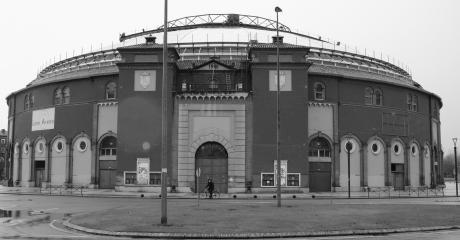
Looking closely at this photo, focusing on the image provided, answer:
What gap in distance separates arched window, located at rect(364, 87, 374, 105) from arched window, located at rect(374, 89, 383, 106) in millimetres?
418

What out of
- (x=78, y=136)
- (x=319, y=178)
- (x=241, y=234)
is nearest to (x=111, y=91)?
(x=78, y=136)

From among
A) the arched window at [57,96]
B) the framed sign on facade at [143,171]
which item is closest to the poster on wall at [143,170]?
the framed sign on facade at [143,171]

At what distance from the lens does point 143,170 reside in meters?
52.2

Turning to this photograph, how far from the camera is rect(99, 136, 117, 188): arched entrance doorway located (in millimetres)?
58219

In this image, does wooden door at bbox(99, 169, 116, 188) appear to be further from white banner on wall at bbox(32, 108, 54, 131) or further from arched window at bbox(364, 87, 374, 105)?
arched window at bbox(364, 87, 374, 105)

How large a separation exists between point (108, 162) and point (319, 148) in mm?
21816

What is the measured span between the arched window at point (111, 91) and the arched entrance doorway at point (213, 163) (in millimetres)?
12493

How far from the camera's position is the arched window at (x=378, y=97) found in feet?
201

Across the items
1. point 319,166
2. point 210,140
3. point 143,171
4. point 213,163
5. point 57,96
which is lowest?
point 143,171

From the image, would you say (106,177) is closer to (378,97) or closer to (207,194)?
(207,194)

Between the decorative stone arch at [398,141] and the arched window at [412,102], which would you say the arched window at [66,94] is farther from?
the arched window at [412,102]

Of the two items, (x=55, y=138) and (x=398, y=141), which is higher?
(x=55, y=138)

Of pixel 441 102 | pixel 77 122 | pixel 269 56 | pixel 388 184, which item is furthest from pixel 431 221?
pixel 441 102

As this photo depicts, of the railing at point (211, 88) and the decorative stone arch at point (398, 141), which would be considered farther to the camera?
the decorative stone arch at point (398, 141)
